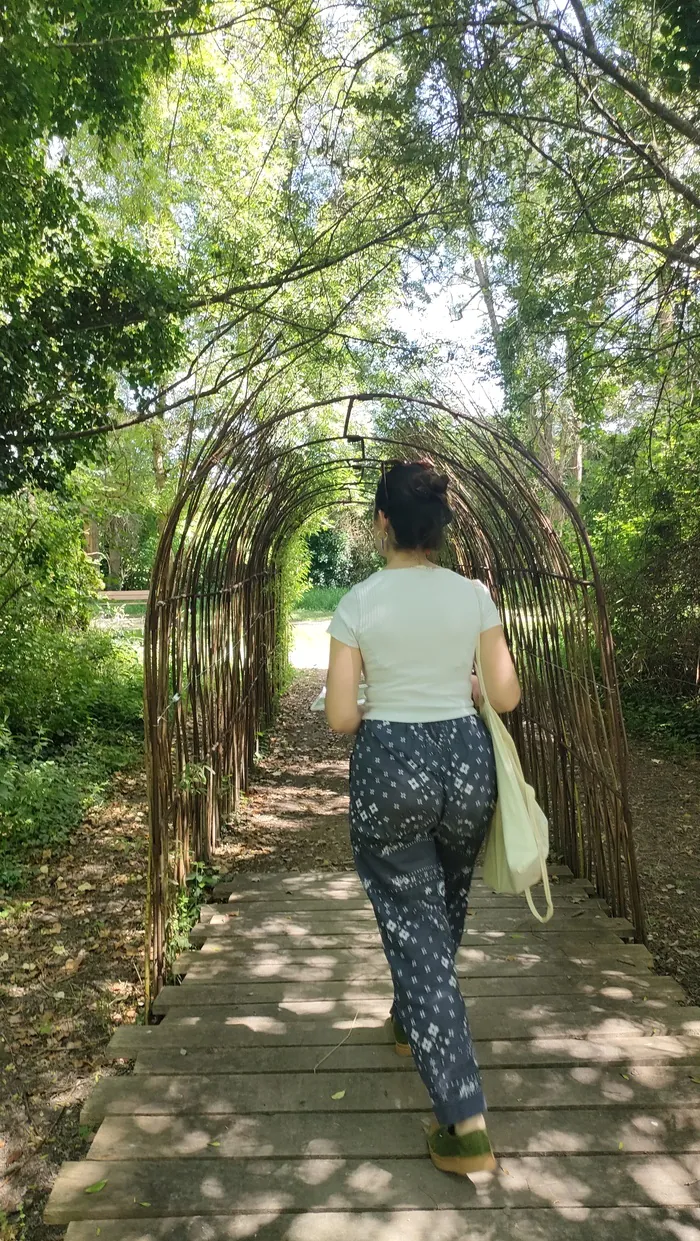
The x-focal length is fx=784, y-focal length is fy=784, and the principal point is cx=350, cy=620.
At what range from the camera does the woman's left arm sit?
5.84ft

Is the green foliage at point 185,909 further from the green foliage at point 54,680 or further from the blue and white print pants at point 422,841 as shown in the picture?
the green foliage at point 54,680

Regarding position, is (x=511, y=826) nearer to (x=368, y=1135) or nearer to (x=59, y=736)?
(x=368, y=1135)

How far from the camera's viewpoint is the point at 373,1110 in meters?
1.85

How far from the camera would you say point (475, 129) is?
390 cm

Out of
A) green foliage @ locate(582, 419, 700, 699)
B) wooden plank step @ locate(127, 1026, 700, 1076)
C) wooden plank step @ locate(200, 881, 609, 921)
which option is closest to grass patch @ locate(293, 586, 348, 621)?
green foliage @ locate(582, 419, 700, 699)

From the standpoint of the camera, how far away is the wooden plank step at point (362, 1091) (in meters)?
1.86

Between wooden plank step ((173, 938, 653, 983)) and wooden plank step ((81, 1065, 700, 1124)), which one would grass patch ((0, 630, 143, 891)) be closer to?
wooden plank step ((173, 938, 653, 983))

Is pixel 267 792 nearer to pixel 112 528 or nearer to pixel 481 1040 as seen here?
pixel 481 1040

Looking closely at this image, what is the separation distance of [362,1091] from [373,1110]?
0.25 ft

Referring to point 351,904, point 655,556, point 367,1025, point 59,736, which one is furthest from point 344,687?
point 655,556

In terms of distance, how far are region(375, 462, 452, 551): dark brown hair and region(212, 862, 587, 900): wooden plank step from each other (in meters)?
2.16

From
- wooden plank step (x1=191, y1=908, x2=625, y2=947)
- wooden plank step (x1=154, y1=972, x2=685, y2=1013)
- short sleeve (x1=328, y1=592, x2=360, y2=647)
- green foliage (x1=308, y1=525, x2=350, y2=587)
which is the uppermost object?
green foliage (x1=308, y1=525, x2=350, y2=587)

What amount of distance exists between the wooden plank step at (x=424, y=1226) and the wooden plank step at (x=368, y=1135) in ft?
0.55

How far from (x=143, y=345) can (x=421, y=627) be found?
318 centimetres
